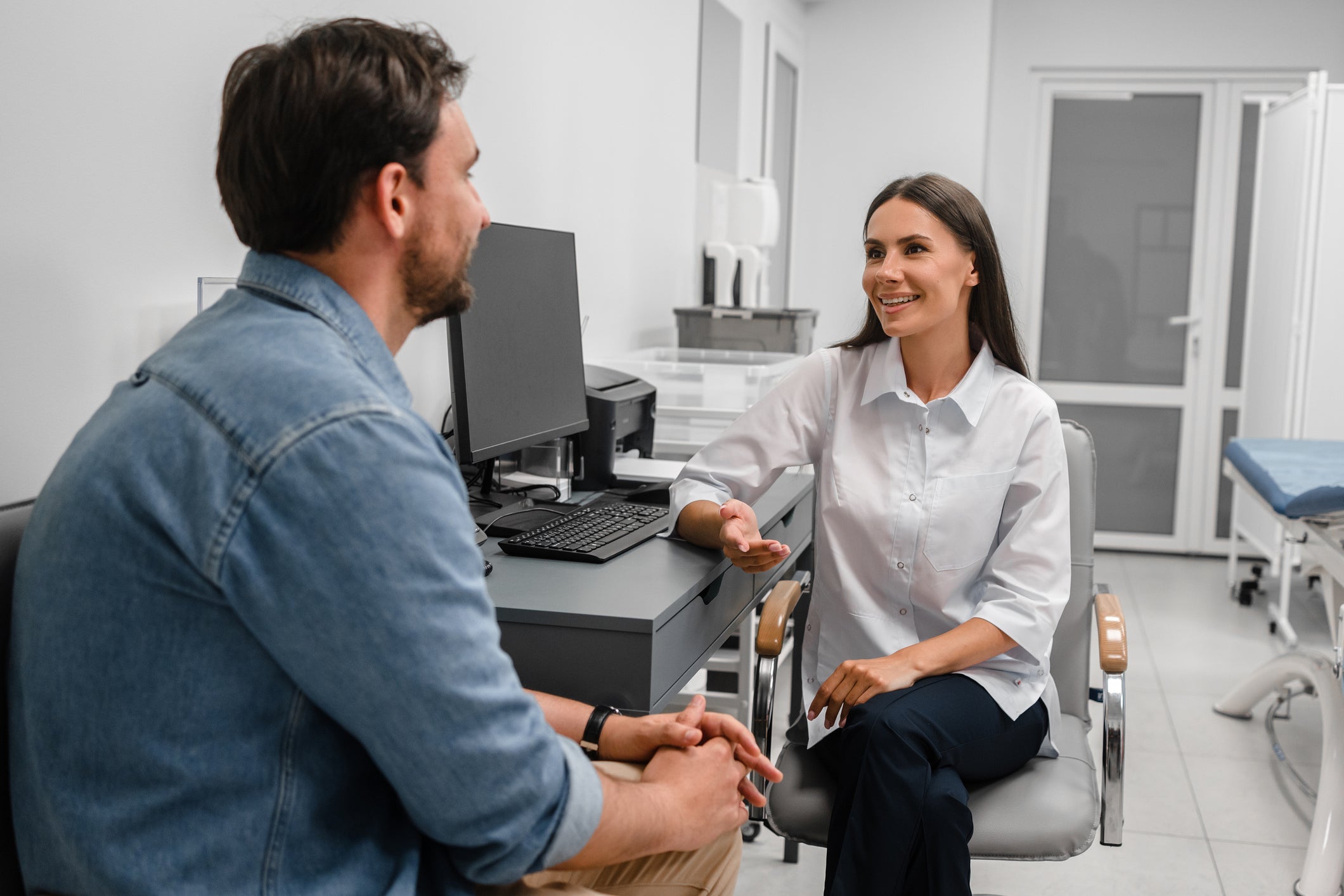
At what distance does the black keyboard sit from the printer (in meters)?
0.25

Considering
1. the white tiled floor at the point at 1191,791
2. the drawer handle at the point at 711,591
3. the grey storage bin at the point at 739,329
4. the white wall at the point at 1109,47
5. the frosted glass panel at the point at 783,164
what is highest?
the white wall at the point at 1109,47

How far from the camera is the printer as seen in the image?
2.39 metres

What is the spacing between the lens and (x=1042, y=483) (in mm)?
1847

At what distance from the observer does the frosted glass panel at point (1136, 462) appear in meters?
5.67

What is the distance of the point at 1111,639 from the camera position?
71.6 inches

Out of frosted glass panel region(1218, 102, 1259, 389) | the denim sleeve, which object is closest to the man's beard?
the denim sleeve

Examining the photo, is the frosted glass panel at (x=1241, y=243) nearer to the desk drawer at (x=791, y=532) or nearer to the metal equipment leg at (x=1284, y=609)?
the metal equipment leg at (x=1284, y=609)

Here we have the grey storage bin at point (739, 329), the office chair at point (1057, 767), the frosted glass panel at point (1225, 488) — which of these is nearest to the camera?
the office chair at point (1057, 767)

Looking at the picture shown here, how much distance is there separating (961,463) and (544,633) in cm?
76

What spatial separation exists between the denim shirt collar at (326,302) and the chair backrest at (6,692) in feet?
1.05

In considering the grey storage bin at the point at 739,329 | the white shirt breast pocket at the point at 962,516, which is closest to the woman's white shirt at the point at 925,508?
the white shirt breast pocket at the point at 962,516

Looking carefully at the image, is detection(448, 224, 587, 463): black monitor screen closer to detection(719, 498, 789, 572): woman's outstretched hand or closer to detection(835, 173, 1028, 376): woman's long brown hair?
detection(719, 498, 789, 572): woman's outstretched hand

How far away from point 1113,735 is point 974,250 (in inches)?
31.1

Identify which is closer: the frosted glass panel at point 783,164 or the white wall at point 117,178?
the white wall at point 117,178
